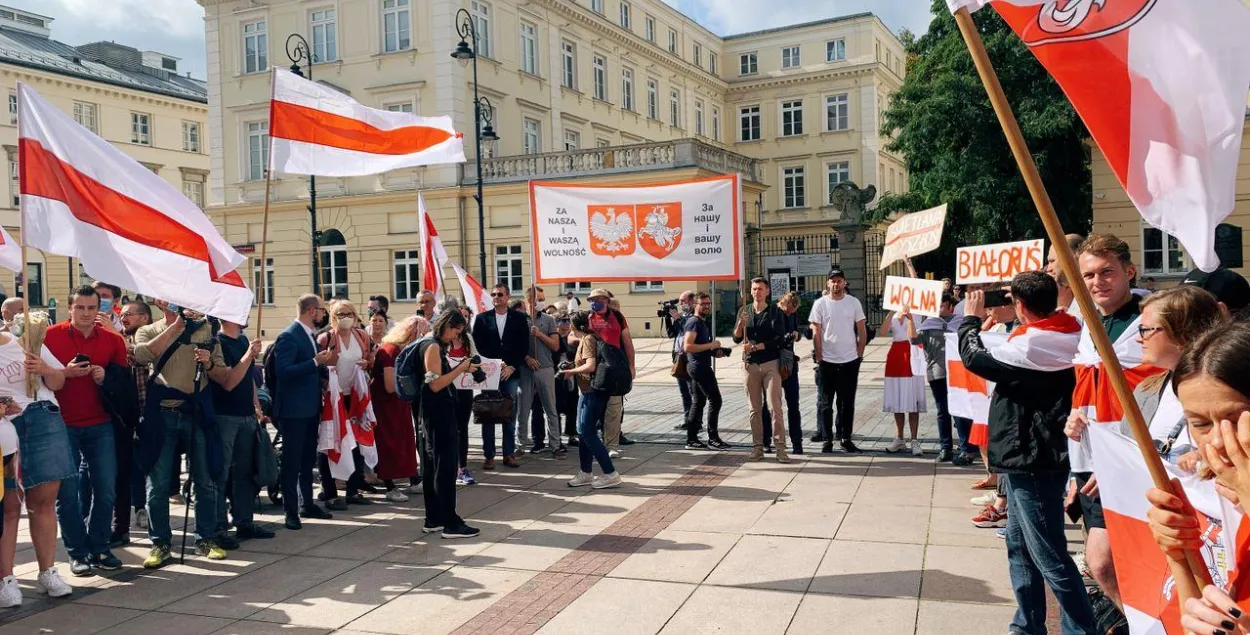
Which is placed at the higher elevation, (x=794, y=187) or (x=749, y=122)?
(x=749, y=122)

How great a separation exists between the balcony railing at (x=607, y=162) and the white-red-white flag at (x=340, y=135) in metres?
21.1

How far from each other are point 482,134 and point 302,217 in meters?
15.0

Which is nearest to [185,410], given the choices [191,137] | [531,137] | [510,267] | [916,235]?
[916,235]

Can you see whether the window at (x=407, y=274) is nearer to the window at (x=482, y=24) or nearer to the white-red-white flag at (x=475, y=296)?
the window at (x=482, y=24)

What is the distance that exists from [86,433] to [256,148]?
33896 mm

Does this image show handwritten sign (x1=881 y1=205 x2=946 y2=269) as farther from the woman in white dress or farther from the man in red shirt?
the man in red shirt

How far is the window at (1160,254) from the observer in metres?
25.0

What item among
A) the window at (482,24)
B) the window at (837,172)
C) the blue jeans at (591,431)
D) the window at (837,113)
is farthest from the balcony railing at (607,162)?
the blue jeans at (591,431)

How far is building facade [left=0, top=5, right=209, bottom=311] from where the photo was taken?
155 ft

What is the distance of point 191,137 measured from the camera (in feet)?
184

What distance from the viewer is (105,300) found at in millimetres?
10570

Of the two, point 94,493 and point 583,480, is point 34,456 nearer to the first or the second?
point 94,493

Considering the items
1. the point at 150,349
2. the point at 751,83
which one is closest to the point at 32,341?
the point at 150,349

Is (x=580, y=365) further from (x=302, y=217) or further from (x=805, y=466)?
(x=302, y=217)
